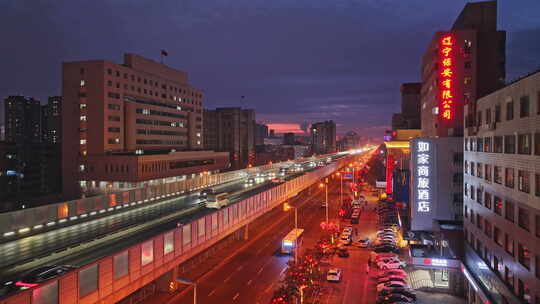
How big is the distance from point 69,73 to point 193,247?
189 feet

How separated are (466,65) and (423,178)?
38.7 ft

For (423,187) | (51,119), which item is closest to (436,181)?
(423,187)

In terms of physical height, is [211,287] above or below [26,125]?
below

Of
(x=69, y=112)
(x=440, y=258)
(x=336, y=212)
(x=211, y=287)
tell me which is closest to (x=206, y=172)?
(x=69, y=112)

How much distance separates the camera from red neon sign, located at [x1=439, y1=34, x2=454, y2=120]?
122 ft

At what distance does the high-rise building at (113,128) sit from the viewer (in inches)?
2653

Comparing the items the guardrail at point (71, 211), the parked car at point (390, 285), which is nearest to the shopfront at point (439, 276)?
the parked car at point (390, 285)

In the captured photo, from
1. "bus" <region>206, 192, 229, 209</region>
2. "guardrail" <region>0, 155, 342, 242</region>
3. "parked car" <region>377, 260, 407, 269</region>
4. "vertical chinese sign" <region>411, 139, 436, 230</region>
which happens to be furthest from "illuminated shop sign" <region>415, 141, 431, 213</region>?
"guardrail" <region>0, 155, 342, 242</region>

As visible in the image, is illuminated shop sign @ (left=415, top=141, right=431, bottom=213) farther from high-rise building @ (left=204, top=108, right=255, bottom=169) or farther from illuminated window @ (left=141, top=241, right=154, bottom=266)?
high-rise building @ (left=204, top=108, right=255, bottom=169)

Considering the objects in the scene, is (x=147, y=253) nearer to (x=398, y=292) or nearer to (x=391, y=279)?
(x=398, y=292)

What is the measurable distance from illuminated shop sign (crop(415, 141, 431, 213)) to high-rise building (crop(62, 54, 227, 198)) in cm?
4676

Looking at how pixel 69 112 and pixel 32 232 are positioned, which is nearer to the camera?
pixel 32 232

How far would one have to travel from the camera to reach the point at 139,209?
36344 mm

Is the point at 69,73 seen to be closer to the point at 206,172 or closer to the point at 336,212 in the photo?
the point at 206,172
